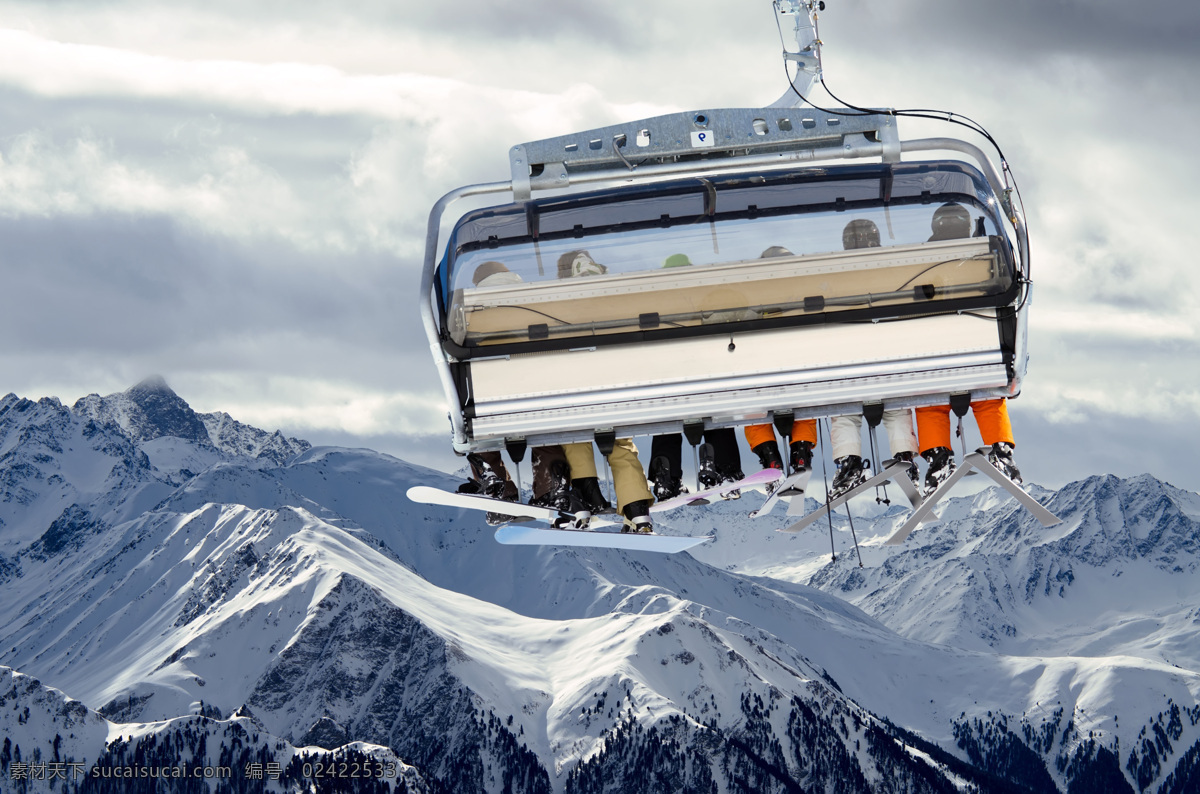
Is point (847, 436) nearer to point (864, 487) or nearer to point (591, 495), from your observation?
point (864, 487)

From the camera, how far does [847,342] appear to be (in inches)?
465

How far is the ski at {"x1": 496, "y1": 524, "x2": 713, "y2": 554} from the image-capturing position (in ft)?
42.1

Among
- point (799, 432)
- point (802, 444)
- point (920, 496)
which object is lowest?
point (920, 496)

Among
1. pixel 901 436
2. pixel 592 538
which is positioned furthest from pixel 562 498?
pixel 901 436

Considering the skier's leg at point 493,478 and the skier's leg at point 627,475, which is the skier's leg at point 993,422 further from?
the skier's leg at point 493,478

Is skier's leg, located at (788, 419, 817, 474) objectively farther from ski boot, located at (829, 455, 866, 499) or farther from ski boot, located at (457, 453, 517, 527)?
ski boot, located at (457, 453, 517, 527)

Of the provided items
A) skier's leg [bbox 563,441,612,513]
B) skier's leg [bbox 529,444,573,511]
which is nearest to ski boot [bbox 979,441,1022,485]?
skier's leg [bbox 563,441,612,513]

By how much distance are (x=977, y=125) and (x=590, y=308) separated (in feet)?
11.8

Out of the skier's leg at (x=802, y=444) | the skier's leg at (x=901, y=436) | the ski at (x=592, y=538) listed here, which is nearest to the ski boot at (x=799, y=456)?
the skier's leg at (x=802, y=444)

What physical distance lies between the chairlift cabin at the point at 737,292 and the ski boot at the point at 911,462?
67.9 inches

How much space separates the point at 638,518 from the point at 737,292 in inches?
121

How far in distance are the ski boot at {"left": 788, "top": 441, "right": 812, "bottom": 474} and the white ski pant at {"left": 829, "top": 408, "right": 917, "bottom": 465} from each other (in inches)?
16.1

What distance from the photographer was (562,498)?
14.0 meters

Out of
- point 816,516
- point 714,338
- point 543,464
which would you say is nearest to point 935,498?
point 816,516
